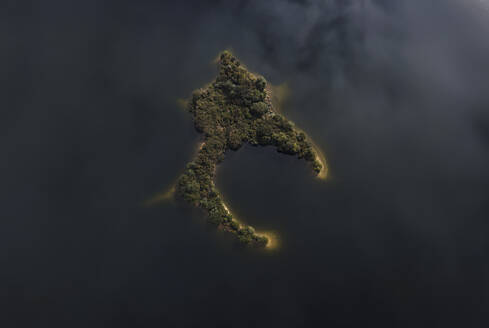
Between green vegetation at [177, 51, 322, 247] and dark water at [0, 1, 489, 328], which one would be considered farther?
green vegetation at [177, 51, 322, 247]

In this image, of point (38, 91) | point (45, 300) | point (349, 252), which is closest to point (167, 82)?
point (38, 91)

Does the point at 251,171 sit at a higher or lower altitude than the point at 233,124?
lower

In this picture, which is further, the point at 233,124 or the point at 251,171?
the point at 233,124

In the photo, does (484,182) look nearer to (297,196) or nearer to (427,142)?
(427,142)

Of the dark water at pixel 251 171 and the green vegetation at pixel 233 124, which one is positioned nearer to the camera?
the dark water at pixel 251 171
